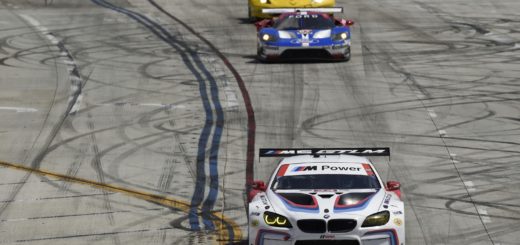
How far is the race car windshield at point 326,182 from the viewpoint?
46.8ft

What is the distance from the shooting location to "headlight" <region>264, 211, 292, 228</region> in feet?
43.7

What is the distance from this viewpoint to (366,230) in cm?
1312

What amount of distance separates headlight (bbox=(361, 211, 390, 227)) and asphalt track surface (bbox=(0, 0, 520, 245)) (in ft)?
5.41

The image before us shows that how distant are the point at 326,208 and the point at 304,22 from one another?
16.2 meters

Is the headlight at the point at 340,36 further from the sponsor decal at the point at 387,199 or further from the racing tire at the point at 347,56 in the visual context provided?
the sponsor decal at the point at 387,199

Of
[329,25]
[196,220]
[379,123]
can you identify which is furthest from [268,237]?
[329,25]

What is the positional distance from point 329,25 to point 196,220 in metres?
13.8

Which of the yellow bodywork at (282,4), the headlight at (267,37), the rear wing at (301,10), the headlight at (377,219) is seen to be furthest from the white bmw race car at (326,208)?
the yellow bodywork at (282,4)

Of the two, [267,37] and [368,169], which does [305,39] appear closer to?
[267,37]

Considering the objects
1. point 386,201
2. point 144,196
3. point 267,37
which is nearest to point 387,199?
point 386,201

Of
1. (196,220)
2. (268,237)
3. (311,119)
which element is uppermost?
(268,237)

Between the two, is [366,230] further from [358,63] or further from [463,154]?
[358,63]

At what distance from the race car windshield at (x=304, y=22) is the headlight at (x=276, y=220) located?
15.7 m

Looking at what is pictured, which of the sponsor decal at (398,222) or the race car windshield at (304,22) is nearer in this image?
the sponsor decal at (398,222)
